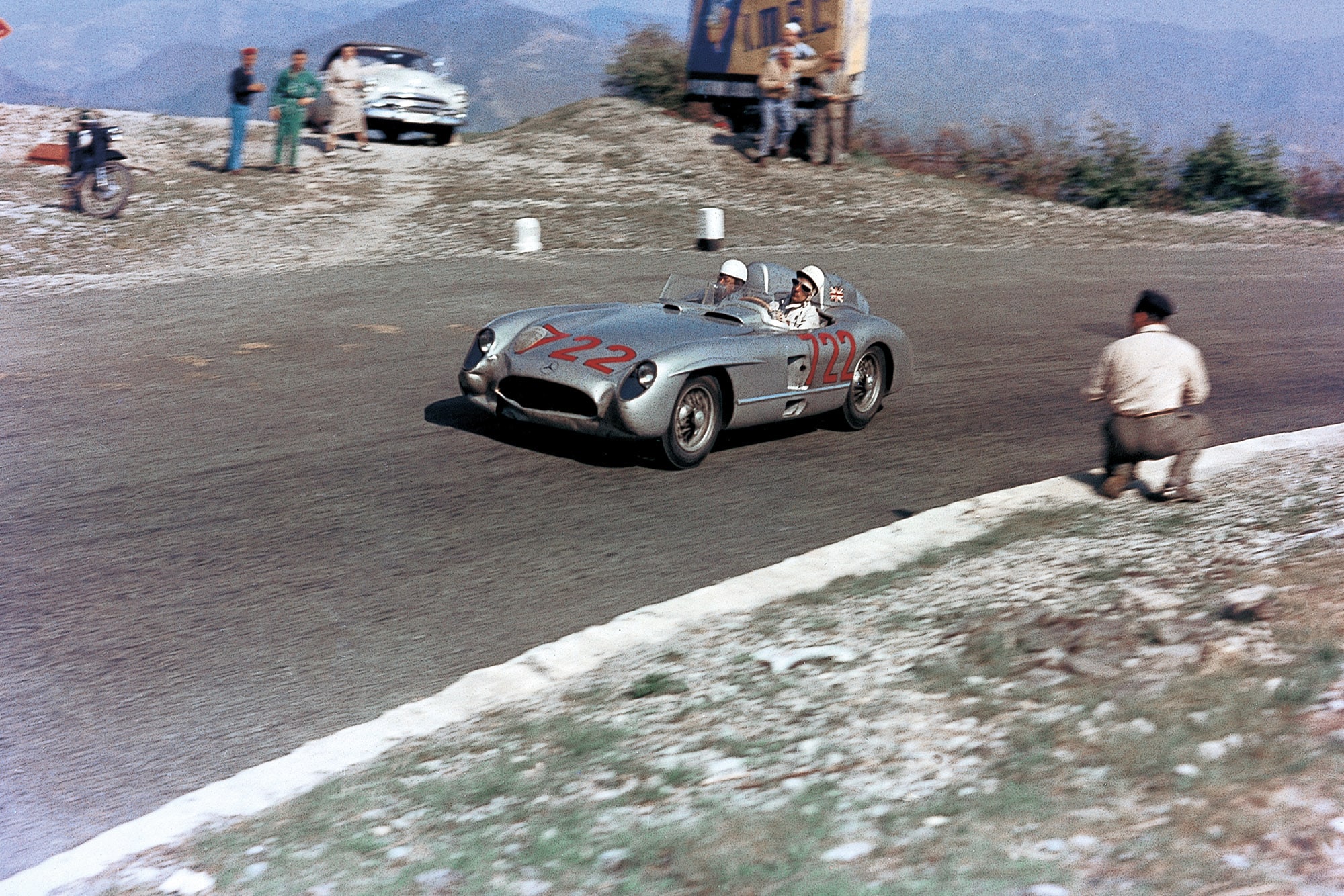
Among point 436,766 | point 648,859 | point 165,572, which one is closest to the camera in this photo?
point 648,859

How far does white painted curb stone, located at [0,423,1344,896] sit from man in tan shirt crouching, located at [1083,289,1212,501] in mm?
332

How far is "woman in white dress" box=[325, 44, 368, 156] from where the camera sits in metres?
20.7

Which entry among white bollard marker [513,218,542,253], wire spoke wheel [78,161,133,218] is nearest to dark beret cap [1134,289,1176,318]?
white bollard marker [513,218,542,253]

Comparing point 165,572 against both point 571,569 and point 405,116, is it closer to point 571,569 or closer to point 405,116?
point 571,569

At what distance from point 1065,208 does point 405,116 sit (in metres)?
12.0

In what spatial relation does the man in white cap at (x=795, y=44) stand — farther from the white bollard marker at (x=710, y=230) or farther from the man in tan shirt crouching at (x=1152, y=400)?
the man in tan shirt crouching at (x=1152, y=400)

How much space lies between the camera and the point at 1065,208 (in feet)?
73.7

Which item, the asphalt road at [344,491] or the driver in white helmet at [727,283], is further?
the driver in white helmet at [727,283]

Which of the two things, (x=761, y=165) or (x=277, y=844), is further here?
(x=761, y=165)

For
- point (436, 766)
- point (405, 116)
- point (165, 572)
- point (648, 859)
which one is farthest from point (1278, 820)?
point (405, 116)

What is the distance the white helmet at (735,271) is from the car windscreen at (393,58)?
50.7 ft

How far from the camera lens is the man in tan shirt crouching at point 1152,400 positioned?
6902 mm

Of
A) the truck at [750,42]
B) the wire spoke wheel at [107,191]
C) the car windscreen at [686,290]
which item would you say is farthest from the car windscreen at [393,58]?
the car windscreen at [686,290]

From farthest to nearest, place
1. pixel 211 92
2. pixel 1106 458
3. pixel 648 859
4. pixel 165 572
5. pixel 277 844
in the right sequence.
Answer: pixel 211 92, pixel 1106 458, pixel 165 572, pixel 277 844, pixel 648 859
